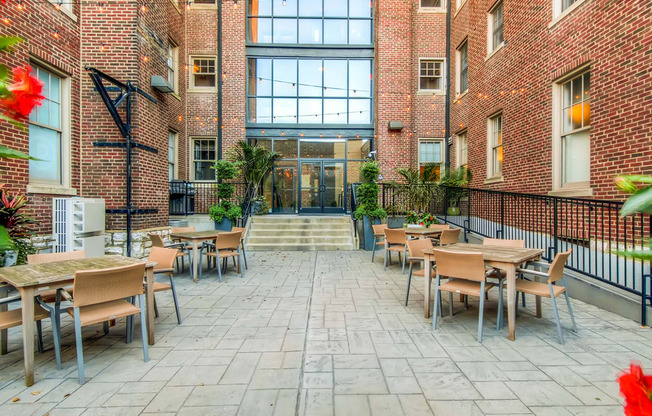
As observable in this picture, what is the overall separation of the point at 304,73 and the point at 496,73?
6.61 m

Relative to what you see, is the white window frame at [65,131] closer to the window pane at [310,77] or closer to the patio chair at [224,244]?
the patio chair at [224,244]

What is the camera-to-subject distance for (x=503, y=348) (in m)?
3.21

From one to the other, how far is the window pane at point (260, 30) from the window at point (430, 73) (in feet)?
18.8

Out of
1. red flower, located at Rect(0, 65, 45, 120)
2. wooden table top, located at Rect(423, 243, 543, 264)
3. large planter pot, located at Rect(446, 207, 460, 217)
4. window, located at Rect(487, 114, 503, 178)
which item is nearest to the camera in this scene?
red flower, located at Rect(0, 65, 45, 120)

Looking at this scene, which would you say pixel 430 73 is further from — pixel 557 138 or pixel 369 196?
pixel 557 138

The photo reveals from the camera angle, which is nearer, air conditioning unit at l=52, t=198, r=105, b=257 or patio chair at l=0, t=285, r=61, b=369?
patio chair at l=0, t=285, r=61, b=369

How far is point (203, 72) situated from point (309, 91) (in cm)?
397

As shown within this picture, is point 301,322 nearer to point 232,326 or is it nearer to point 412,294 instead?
point 232,326

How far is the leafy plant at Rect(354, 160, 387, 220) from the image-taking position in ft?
30.0

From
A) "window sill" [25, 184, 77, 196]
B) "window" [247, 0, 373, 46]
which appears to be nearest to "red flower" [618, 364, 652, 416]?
"window sill" [25, 184, 77, 196]

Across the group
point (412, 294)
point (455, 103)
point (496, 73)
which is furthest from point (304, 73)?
point (412, 294)

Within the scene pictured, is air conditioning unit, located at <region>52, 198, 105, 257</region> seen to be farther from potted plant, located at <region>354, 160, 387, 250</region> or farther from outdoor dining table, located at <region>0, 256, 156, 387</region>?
potted plant, located at <region>354, 160, 387, 250</region>

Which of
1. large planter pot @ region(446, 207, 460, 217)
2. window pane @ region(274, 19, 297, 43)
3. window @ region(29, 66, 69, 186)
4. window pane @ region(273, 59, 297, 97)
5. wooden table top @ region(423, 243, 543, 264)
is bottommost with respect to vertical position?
wooden table top @ region(423, 243, 543, 264)

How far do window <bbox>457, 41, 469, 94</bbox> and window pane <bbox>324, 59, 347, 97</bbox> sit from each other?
404cm
